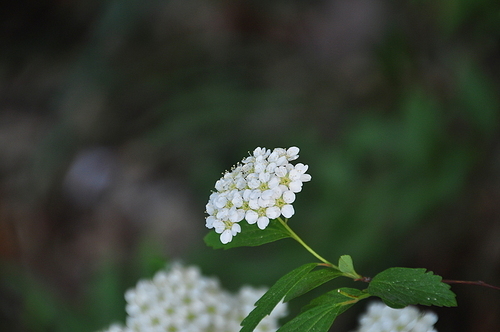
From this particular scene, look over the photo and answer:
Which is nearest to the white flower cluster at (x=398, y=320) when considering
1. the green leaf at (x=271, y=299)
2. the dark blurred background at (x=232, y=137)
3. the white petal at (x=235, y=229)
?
the green leaf at (x=271, y=299)

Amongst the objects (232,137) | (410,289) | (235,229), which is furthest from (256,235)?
(232,137)

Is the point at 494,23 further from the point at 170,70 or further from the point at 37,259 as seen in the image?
the point at 37,259

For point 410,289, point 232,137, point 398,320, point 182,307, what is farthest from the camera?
point 232,137

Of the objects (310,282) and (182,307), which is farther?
(182,307)

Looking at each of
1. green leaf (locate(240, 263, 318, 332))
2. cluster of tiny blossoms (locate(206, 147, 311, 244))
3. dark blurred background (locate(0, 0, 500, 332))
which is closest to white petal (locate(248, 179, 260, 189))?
cluster of tiny blossoms (locate(206, 147, 311, 244))

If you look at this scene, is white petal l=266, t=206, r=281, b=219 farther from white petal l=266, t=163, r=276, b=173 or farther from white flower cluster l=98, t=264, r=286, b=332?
white flower cluster l=98, t=264, r=286, b=332

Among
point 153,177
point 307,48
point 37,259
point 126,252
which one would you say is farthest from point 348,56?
point 37,259

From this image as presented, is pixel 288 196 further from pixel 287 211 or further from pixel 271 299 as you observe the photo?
pixel 271 299
